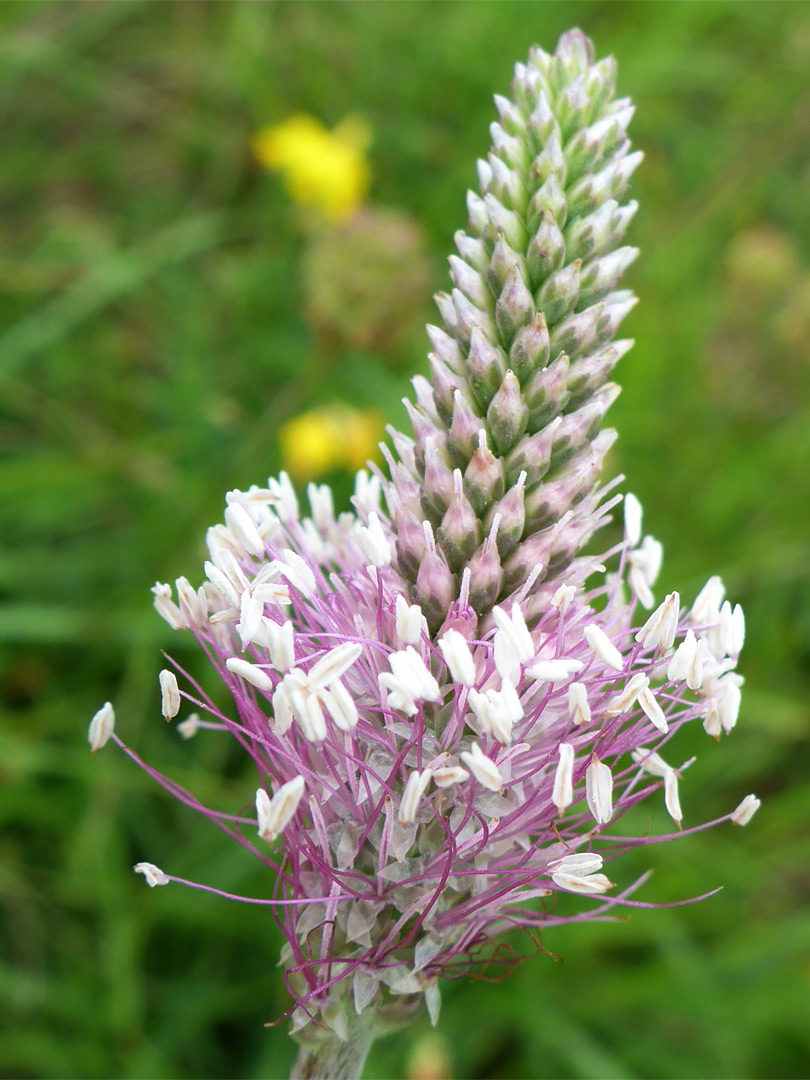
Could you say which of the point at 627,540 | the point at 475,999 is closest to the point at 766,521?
the point at 475,999

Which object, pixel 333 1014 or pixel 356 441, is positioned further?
Answer: pixel 356 441

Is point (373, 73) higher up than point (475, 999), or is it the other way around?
point (373, 73)

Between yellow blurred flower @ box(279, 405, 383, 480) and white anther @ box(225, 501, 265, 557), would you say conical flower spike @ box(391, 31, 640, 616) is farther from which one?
yellow blurred flower @ box(279, 405, 383, 480)

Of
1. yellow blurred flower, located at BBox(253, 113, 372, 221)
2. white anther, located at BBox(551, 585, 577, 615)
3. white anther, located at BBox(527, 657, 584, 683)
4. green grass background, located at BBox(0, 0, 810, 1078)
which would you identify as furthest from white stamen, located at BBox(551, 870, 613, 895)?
yellow blurred flower, located at BBox(253, 113, 372, 221)

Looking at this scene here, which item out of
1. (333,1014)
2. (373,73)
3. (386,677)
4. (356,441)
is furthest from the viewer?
(373,73)

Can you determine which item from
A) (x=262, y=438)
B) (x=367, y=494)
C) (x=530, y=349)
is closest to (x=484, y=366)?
(x=530, y=349)

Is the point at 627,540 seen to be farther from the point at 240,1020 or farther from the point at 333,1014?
the point at 240,1020

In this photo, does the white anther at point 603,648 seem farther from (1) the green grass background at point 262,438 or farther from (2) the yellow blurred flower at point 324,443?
(2) the yellow blurred flower at point 324,443

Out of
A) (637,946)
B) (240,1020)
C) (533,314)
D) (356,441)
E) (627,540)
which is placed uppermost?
(356,441)
